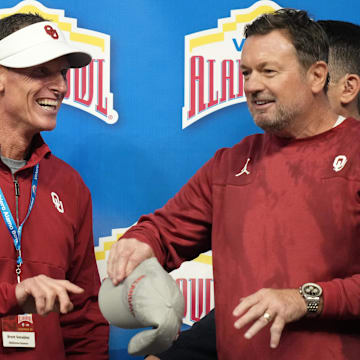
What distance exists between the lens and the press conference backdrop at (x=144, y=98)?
7.91 ft

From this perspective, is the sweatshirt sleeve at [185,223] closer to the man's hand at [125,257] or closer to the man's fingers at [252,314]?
the man's hand at [125,257]

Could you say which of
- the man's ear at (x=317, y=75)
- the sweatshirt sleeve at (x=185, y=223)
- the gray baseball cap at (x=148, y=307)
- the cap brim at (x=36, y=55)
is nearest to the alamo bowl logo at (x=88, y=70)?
the cap brim at (x=36, y=55)

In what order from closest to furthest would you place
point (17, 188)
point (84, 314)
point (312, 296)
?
point (312, 296), point (17, 188), point (84, 314)

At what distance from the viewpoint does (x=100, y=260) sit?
2.38 meters

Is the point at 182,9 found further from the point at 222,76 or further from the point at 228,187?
the point at 228,187

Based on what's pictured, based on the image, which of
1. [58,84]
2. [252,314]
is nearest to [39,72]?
[58,84]

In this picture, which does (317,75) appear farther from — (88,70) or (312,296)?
(88,70)

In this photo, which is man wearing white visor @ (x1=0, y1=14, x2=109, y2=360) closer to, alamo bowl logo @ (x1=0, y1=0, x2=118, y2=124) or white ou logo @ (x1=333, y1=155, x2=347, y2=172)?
alamo bowl logo @ (x1=0, y1=0, x2=118, y2=124)

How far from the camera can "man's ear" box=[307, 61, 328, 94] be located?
182cm

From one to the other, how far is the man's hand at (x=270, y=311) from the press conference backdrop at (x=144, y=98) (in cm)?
A: 89

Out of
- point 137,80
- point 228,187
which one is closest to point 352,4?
point 137,80

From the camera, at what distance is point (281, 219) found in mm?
1688

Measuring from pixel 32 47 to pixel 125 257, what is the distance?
73 cm

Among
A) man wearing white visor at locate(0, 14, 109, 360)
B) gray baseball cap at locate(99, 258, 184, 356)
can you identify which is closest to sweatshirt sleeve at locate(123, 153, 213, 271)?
gray baseball cap at locate(99, 258, 184, 356)
